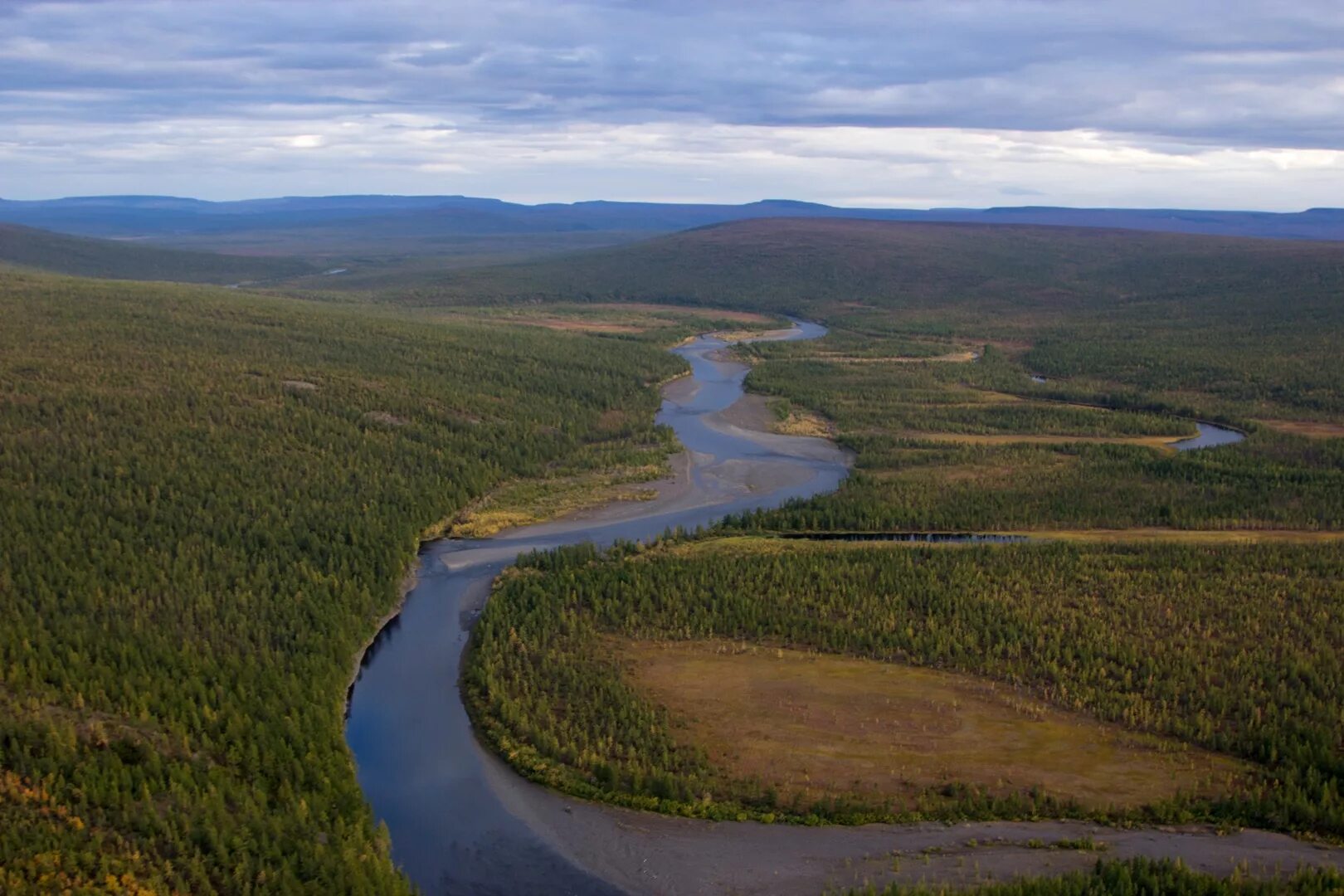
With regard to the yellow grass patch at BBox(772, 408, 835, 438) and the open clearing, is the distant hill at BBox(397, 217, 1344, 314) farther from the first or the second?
the open clearing

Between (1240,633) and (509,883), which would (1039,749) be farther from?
(509,883)

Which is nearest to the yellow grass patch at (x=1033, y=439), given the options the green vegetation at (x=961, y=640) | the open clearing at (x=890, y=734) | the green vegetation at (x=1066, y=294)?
the green vegetation at (x=1066, y=294)

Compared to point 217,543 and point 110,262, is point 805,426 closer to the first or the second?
point 217,543

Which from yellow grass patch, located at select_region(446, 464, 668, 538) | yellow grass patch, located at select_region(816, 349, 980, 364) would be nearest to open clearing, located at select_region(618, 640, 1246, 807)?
yellow grass patch, located at select_region(446, 464, 668, 538)

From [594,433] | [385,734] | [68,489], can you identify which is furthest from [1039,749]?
[594,433]

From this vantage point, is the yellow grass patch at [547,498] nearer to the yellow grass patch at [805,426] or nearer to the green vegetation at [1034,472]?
the green vegetation at [1034,472]

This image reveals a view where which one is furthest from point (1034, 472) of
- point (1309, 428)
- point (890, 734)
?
point (890, 734)
